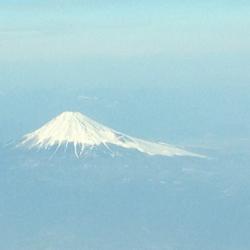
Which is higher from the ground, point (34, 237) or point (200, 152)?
point (200, 152)

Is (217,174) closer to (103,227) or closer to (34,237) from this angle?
(103,227)

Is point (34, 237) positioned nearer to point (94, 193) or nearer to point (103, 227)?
point (103, 227)

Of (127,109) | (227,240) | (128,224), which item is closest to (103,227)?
(128,224)

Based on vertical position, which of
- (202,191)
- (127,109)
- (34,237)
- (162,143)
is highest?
(127,109)

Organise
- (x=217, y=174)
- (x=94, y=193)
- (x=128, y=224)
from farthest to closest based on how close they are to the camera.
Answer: (x=217, y=174)
(x=94, y=193)
(x=128, y=224)

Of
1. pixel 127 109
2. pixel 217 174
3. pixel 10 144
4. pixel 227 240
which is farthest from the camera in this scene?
pixel 127 109

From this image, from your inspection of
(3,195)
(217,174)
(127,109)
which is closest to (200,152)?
(217,174)

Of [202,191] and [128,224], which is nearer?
[128,224]
